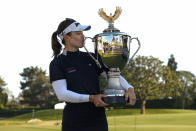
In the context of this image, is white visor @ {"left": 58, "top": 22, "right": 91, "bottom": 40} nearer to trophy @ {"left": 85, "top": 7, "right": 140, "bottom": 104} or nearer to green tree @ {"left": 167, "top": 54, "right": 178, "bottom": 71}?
trophy @ {"left": 85, "top": 7, "right": 140, "bottom": 104}

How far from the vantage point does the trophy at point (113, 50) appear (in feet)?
11.9

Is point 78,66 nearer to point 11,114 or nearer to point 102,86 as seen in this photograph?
point 102,86

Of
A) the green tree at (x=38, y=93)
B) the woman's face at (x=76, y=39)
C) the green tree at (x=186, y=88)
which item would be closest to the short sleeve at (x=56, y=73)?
the woman's face at (x=76, y=39)

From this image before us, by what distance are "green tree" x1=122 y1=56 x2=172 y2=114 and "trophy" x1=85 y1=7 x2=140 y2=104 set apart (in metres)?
43.8

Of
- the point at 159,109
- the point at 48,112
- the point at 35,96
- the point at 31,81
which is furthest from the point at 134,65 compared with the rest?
the point at 31,81

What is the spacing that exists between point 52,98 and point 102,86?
7860cm

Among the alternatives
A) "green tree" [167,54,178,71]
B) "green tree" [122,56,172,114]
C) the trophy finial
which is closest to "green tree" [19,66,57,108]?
"green tree" [167,54,178,71]

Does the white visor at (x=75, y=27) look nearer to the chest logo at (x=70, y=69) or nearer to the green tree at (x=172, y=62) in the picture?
the chest logo at (x=70, y=69)

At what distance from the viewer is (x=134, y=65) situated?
4781 centimetres

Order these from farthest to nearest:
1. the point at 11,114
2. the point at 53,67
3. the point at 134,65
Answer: the point at 11,114 < the point at 134,65 < the point at 53,67

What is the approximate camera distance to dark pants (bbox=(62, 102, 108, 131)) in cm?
369

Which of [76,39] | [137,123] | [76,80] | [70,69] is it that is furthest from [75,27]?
[137,123]

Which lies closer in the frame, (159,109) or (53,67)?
(53,67)

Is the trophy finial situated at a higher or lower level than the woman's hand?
higher
